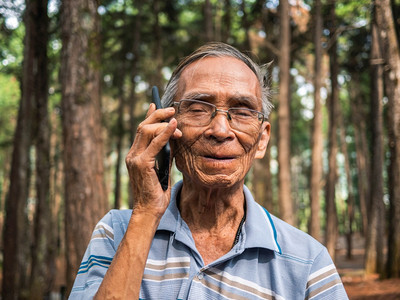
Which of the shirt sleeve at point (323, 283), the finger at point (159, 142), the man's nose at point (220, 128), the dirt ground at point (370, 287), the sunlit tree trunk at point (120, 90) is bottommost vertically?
the dirt ground at point (370, 287)

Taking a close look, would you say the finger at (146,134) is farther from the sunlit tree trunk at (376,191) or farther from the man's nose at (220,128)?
the sunlit tree trunk at (376,191)

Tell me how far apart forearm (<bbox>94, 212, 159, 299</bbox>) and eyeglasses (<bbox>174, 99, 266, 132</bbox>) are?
21.4 inches

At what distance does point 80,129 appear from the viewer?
Answer: 584 cm

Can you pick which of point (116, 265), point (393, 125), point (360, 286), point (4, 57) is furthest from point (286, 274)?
point (4, 57)

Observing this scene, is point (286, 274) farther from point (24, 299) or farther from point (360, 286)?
point (24, 299)

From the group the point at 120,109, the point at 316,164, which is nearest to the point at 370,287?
the point at 316,164

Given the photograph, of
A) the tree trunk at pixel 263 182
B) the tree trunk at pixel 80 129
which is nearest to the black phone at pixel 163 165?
the tree trunk at pixel 80 129

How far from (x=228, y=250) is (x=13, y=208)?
939cm

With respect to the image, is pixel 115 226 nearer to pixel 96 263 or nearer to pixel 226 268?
pixel 96 263

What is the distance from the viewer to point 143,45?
2116 cm

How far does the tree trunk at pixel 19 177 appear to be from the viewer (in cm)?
988

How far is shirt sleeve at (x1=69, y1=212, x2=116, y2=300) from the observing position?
184cm

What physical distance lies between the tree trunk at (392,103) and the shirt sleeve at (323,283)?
355 inches

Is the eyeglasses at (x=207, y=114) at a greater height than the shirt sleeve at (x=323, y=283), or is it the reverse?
the eyeglasses at (x=207, y=114)
